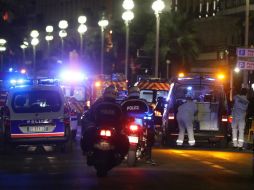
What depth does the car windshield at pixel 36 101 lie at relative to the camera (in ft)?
69.3

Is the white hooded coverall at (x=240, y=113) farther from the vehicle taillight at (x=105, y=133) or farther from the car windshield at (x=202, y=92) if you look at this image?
the vehicle taillight at (x=105, y=133)

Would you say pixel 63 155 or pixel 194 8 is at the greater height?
pixel 194 8

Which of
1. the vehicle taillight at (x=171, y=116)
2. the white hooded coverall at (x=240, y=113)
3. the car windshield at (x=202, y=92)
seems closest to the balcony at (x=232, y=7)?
the car windshield at (x=202, y=92)

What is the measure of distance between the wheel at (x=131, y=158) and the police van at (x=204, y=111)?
7.50m

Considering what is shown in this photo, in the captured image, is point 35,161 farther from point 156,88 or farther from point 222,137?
point 156,88

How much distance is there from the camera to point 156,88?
119 ft

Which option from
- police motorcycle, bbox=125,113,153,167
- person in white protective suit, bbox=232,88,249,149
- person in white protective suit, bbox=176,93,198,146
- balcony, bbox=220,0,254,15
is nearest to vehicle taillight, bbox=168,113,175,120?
person in white protective suit, bbox=176,93,198,146

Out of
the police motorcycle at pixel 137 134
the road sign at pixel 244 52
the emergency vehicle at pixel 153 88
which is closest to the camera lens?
the police motorcycle at pixel 137 134

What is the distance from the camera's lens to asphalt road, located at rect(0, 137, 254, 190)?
14.1 metres

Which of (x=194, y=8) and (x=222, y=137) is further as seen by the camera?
(x=194, y=8)

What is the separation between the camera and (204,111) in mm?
25562

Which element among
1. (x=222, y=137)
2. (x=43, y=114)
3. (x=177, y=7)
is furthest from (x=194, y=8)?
(x=43, y=114)

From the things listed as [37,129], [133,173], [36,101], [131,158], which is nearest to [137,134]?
[131,158]

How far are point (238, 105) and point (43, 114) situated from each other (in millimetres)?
6252
